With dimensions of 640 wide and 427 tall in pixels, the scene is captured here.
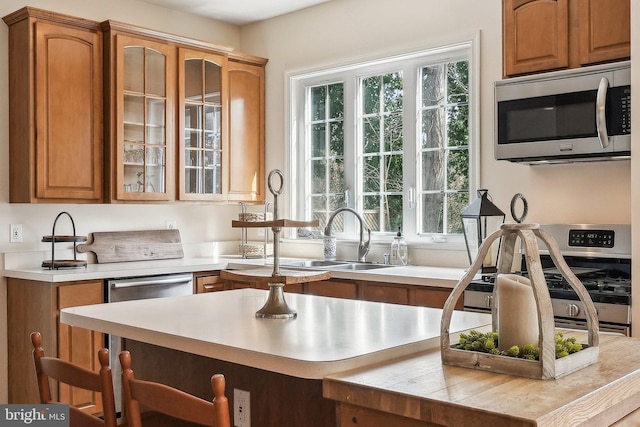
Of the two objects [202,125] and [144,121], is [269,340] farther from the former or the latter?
[202,125]

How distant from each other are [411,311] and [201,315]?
2.23 feet

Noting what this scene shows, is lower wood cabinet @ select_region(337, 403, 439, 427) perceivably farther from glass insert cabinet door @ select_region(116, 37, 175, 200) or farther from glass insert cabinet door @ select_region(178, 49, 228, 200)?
glass insert cabinet door @ select_region(178, 49, 228, 200)

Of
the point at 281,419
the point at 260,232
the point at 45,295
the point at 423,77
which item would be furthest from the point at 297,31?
the point at 281,419

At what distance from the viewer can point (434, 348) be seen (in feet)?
5.45

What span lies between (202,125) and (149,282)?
4.06 feet

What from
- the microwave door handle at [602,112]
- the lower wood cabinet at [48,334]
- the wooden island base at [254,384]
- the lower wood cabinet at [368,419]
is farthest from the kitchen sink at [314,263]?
the lower wood cabinet at [368,419]

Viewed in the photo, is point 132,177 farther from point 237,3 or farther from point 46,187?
point 237,3

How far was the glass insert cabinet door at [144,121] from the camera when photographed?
4.17m

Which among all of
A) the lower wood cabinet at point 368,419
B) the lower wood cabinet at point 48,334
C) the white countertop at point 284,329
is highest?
the white countertop at point 284,329

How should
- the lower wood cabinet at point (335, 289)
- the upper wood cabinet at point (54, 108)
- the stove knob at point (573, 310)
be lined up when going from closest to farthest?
1. the stove knob at point (573, 310)
2. the lower wood cabinet at point (335, 289)
3. the upper wood cabinet at point (54, 108)

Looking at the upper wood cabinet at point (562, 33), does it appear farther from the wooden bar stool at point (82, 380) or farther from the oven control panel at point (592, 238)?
the wooden bar stool at point (82, 380)

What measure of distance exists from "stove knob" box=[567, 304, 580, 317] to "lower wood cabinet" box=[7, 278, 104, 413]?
8.06 feet

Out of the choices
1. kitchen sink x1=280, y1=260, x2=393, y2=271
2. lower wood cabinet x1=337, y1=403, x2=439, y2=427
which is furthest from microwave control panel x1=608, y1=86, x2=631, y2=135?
lower wood cabinet x1=337, y1=403, x2=439, y2=427

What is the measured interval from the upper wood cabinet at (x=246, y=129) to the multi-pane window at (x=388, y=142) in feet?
0.91
